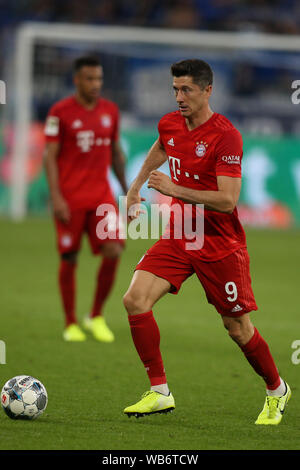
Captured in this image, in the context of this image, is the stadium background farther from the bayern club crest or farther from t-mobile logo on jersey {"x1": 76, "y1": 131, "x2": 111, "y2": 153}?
t-mobile logo on jersey {"x1": 76, "y1": 131, "x2": 111, "y2": 153}

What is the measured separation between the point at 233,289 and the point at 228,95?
12.8 meters

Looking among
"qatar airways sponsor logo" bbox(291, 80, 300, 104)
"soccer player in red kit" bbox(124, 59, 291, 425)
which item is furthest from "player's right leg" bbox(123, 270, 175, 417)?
"qatar airways sponsor logo" bbox(291, 80, 300, 104)

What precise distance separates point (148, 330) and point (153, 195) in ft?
35.7

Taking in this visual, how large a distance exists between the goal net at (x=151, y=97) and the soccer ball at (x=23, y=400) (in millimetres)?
11623

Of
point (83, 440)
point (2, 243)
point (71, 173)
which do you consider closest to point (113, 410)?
point (83, 440)

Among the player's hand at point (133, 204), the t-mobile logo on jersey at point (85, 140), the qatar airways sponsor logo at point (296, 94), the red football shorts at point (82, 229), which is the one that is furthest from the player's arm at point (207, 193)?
the qatar airways sponsor logo at point (296, 94)

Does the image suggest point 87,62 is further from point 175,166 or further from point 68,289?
point 175,166

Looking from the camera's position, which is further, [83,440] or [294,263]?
[294,263]

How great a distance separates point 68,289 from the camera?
8.40 m

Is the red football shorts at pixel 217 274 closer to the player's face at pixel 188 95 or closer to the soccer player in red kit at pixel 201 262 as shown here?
the soccer player in red kit at pixel 201 262

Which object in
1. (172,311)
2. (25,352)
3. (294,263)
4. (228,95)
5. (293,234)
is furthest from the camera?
(228,95)

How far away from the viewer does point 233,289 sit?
17.6ft

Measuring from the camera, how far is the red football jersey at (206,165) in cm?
535

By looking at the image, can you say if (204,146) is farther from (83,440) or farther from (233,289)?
(83,440)
